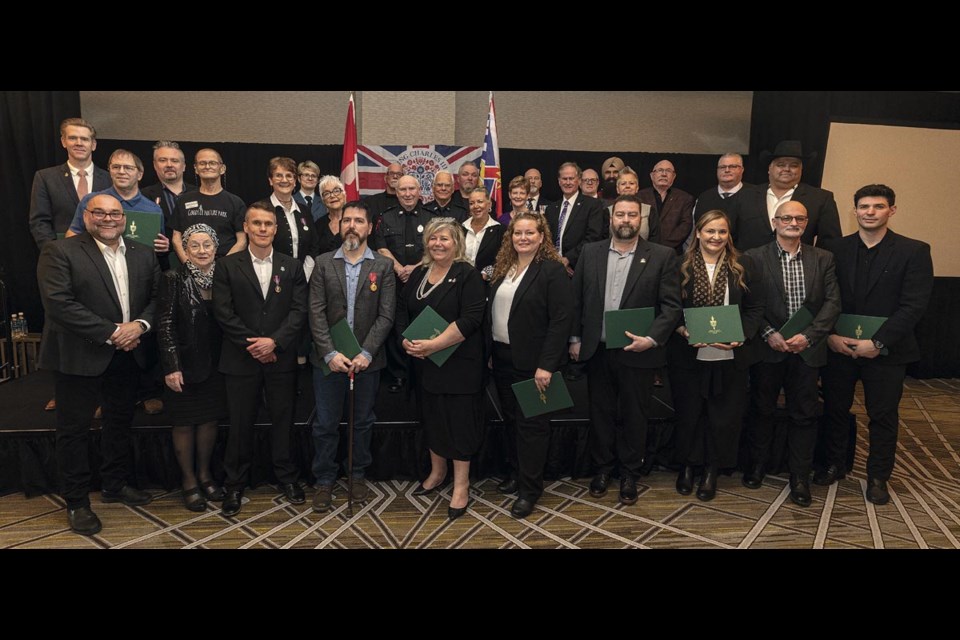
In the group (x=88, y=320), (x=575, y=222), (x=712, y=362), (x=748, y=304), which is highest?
(x=575, y=222)

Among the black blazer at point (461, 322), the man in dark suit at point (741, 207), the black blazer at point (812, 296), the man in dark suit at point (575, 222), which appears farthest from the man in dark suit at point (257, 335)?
the man in dark suit at point (741, 207)

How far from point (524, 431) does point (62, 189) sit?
2984 mm

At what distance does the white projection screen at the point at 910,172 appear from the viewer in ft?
21.8

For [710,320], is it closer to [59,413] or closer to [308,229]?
[308,229]

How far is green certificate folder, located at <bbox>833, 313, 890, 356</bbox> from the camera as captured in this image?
10.8 feet

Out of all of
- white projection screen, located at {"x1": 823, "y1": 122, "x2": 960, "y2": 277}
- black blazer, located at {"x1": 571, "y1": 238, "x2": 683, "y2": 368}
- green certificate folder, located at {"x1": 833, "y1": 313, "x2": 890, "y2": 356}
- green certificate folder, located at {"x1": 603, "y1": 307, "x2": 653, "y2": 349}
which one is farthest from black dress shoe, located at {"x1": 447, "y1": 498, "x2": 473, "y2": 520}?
white projection screen, located at {"x1": 823, "y1": 122, "x2": 960, "y2": 277}

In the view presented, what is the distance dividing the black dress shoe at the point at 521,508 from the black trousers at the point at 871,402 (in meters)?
1.90

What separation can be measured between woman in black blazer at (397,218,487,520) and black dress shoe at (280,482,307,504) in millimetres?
781

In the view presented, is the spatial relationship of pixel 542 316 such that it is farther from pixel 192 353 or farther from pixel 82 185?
pixel 82 185

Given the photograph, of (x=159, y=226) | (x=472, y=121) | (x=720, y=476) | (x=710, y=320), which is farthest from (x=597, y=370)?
(x=472, y=121)

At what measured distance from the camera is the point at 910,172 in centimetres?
669

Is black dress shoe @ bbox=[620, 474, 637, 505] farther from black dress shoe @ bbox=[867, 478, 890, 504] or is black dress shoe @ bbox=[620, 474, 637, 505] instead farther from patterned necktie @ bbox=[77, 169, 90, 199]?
patterned necktie @ bbox=[77, 169, 90, 199]

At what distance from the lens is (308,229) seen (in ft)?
12.8

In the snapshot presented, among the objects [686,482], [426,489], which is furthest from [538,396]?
[686,482]
